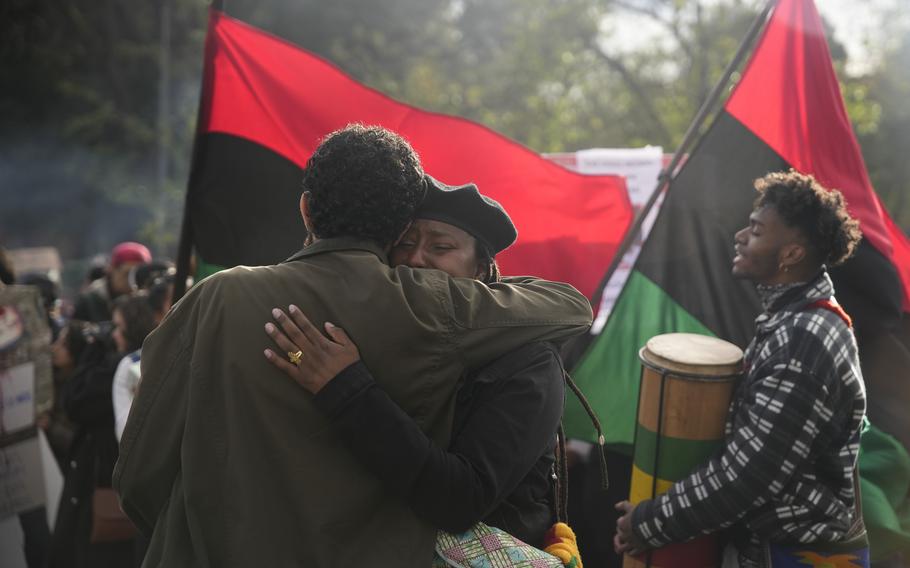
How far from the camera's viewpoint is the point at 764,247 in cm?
291

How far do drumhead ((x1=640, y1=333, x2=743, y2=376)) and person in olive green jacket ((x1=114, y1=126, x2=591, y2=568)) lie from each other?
4.11 feet

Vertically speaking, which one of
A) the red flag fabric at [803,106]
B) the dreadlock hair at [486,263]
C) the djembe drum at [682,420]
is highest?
the red flag fabric at [803,106]

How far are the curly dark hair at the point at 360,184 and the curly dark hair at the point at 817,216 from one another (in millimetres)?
1729

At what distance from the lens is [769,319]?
2836mm

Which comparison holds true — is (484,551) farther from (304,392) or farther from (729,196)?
(729,196)

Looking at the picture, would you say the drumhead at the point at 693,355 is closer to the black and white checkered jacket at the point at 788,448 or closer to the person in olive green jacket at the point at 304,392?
the black and white checkered jacket at the point at 788,448

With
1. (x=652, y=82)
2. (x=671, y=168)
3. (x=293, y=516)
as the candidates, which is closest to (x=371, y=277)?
(x=293, y=516)

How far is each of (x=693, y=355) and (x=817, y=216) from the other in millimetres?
673

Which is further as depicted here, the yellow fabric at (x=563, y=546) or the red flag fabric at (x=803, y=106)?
the red flag fabric at (x=803, y=106)

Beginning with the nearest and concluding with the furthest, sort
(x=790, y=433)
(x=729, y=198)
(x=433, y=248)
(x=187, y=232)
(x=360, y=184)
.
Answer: (x=360, y=184) → (x=433, y=248) → (x=790, y=433) → (x=187, y=232) → (x=729, y=198)

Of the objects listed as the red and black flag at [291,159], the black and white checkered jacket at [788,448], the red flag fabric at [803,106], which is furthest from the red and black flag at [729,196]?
the black and white checkered jacket at [788,448]

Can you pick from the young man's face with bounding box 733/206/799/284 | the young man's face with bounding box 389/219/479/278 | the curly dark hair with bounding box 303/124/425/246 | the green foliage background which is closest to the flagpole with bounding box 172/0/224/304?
the young man's face with bounding box 389/219/479/278

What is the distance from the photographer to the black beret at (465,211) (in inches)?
80.7

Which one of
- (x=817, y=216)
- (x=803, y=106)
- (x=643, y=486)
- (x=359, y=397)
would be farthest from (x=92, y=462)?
(x=803, y=106)
